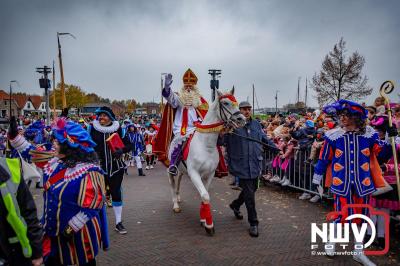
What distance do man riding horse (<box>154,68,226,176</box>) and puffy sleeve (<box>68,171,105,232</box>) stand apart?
3.30m

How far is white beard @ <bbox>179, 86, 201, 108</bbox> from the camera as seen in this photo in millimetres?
6652

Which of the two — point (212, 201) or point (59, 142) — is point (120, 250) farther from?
point (212, 201)

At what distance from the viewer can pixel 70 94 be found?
5900cm

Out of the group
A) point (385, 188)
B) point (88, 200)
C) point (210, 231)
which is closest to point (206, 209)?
point (210, 231)

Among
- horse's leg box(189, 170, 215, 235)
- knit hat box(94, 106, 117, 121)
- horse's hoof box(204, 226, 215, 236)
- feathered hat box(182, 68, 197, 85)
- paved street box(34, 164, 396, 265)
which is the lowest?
paved street box(34, 164, 396, 265)

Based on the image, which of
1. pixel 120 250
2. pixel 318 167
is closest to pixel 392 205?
pixel 318 167

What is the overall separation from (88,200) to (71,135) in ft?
2.05

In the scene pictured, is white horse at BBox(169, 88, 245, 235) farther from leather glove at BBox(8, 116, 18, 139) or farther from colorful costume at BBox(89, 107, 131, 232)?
leather glove at BBox(8, 116, 18, 139)

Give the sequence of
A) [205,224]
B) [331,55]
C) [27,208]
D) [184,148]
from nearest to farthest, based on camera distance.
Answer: [27,208] < [205,224] < [184,148] < [331,55]

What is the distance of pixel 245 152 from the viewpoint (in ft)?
17.4

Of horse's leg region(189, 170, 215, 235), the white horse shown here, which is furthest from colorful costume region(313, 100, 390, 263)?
horse's leg region(189, 170, 215, 235)

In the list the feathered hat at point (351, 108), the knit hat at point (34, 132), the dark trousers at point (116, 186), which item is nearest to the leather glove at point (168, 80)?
the dark trousers at point (116, 186)

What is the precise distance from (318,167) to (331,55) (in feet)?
77.5

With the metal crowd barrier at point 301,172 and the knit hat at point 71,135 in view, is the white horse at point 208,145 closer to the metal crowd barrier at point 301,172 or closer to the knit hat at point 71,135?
the knit hat at point 71,135
